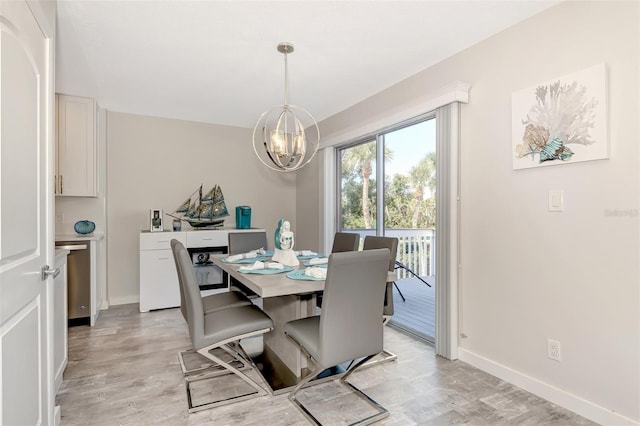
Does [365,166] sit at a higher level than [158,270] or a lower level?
higher

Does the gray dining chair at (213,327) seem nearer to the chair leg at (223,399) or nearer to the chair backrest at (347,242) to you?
the chair leg at (223,399)

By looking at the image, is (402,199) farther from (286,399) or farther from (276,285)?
(286,399)

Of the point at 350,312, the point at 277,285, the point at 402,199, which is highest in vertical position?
the point at 402,199

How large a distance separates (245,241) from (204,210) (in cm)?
125

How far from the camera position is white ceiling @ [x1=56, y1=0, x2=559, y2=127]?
2.09 m

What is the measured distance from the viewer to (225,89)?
11.3 feet

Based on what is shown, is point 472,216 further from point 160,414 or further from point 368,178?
point 160,414

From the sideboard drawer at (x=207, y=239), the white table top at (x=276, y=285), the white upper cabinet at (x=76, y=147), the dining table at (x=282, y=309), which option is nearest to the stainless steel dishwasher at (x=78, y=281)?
the white upper cabinet at (x=76, y=147)

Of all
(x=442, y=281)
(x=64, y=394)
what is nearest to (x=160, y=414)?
(x=64, y=394)

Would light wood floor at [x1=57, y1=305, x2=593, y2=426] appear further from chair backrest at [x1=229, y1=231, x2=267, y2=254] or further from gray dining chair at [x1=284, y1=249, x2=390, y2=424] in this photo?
chair backrest at [x1=229, y1=231, x2=267, y2=254]

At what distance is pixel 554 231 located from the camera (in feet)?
6.68

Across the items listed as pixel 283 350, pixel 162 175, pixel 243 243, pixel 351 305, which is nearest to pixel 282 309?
pixel 283 350

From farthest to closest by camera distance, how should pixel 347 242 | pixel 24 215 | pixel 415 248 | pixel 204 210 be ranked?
pixel 204 210
pixel 415 248
pixel 347 242
pixel 24 215

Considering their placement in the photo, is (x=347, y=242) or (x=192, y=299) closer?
(x=192, y=299)
